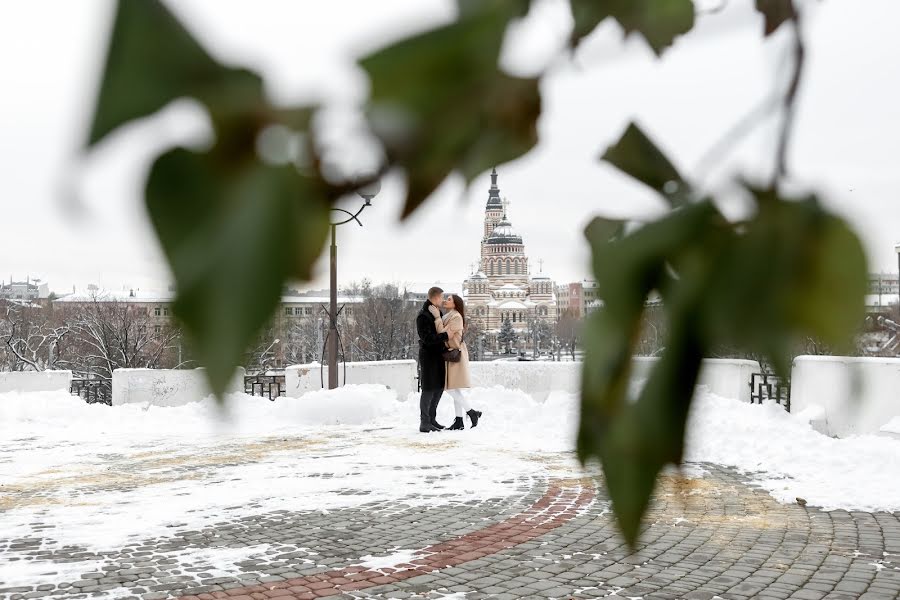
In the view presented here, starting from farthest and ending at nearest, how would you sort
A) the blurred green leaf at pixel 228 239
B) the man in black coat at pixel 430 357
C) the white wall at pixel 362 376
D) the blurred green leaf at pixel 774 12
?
the white wall at pixel 362 376 < the man in black coat at pixel 430 357 < the blurred green leaf at pixel 774 12 < the blurred green leaf at pixel 228 239

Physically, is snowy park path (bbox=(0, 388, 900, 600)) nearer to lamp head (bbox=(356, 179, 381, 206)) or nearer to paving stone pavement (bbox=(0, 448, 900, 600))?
paving stone pavement (bbox=(0, 448, 900, 600))

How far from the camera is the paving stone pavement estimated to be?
5.00 metres

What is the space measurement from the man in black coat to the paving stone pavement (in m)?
4.39

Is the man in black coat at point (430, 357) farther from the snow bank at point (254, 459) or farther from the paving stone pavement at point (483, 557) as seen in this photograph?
the paving stone pavement at point (483, 557)

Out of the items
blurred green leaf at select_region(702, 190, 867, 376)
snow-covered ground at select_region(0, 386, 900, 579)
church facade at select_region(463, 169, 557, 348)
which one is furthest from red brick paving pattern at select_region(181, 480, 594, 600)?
blurred green leaf at select_region(702, 190, 867, 376)

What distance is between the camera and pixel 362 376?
17375mm

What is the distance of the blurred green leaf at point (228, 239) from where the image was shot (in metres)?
0.27

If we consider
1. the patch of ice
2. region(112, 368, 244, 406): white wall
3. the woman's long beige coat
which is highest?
the woman's long beige coat

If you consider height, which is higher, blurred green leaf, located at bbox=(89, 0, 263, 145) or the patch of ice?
blurred green leaf, located at bbox=(89, 0, 263, 145)

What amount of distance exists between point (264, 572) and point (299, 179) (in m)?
5.49

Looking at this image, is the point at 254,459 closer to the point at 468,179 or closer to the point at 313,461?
the point at 313,461

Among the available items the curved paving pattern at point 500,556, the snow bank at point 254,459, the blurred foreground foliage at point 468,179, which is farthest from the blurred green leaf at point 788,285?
the curved paving pattern at point 500,556

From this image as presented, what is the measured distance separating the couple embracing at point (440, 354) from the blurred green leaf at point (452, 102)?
10.9 metres

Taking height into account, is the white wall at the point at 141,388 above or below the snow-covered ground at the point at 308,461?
above
